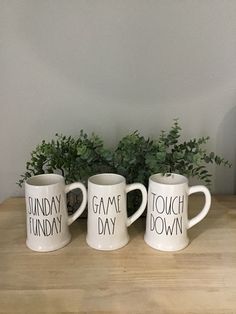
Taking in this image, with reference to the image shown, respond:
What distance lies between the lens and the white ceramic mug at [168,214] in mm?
624

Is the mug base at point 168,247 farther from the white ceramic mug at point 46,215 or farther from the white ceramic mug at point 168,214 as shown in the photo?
the white ceramic mug at point 46,215

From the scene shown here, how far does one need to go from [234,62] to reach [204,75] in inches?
3.2

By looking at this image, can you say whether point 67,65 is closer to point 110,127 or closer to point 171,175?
point 110,127

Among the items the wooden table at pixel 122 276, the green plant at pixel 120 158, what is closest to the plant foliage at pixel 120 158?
the green plant at pixel 120 158

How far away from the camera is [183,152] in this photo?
0.72m

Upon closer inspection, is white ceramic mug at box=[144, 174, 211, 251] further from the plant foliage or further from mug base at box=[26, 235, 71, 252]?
mug base at box=[26, 235, 71, 252]

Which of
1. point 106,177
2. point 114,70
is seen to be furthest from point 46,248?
point 114,70

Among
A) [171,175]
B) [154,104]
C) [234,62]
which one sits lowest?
[171,175]

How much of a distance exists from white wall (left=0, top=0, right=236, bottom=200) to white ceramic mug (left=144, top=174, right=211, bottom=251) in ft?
→ 0.97

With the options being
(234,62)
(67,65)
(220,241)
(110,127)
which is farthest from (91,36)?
(220,241)

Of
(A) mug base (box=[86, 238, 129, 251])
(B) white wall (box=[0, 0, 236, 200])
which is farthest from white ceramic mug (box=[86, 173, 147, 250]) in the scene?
(B) white wall (box=[0, 0, 236, 200])

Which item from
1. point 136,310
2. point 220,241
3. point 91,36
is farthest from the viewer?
point 91,36

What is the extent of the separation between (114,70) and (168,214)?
411mm

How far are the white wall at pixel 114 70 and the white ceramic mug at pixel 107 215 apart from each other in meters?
0.29
